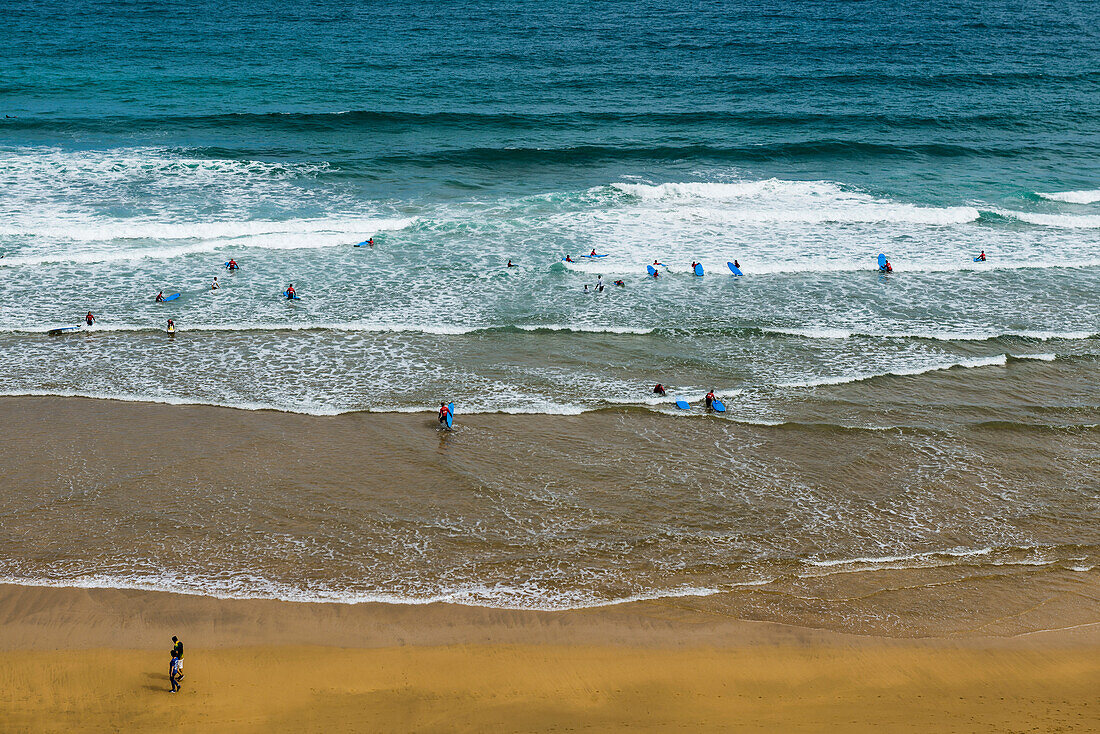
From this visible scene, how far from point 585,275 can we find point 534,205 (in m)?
7.79

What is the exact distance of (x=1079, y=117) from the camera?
46.7 meters

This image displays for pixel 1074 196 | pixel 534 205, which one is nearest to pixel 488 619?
pixel 534 205

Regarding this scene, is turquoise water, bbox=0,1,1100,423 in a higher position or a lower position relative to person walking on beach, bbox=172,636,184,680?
higher

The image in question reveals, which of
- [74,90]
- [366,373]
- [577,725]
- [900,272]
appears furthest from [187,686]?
[74,90]

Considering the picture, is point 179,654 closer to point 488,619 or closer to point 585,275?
point 488,619

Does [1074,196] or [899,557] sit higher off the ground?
[1074,196]

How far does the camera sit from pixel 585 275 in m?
28.3

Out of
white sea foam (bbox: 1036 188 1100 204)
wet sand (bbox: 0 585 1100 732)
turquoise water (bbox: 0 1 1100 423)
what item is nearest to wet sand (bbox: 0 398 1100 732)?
wet sand (bbox: 0 585 1100 732)

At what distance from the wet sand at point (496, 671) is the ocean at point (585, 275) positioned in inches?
27.1

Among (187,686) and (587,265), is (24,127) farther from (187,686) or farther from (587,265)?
(187,686)

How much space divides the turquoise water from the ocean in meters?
0.18

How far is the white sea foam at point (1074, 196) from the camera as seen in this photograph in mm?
→ 35919

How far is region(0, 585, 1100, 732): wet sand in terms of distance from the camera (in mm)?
11805

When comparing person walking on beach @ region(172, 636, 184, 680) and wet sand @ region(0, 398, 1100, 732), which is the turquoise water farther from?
person walking on beach @ region(172, 636, 184, 680)
